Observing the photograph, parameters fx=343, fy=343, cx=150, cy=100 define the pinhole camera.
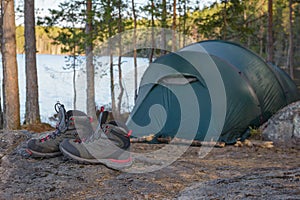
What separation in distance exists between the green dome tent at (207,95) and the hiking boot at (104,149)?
3.49 metres

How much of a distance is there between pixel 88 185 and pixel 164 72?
462 centimetres

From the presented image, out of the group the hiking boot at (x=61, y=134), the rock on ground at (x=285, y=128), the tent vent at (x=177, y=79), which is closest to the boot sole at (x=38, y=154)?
the hiking boot at (x=61, y=134)

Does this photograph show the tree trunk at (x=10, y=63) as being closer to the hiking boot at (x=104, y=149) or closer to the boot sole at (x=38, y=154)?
the boot sole at (x=38, y=154)

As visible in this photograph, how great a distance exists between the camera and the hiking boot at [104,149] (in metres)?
2.82

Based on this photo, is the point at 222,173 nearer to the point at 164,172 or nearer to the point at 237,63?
the point at 164,172

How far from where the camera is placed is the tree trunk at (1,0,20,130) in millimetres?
8422

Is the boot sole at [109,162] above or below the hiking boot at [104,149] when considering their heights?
below

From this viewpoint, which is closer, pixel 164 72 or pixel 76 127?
pixel 76 127

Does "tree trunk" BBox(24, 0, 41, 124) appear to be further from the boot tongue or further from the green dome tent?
the boot tongue

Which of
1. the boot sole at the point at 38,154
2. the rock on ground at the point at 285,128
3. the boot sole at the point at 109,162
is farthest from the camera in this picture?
the rock on ground at the point at 285,128

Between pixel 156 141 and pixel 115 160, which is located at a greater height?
pixel 115 160

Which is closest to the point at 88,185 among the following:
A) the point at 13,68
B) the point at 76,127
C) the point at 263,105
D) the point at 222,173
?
the point at 76,127

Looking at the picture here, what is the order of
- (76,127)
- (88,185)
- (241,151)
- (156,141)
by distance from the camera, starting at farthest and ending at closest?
(156,141) < (241,151) < (76,127) < (88,185)

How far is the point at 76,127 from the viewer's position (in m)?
3.22
